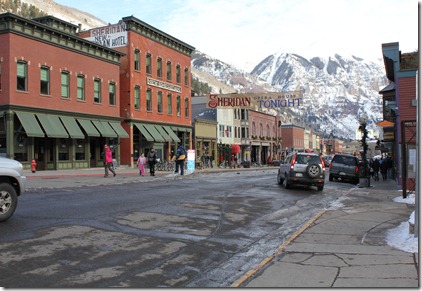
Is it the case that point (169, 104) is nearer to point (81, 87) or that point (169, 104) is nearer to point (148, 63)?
point (148, 63)

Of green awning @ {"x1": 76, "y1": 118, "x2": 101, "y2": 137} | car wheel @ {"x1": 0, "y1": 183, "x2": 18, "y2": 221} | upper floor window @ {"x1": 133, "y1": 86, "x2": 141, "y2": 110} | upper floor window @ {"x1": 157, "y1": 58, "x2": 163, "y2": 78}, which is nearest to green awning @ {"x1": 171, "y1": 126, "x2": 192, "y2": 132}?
upper floor window @ {"x1": 157, "y1": 58, "x2": 163, "y2": 78}

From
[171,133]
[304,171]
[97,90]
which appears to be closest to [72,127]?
[97,90]

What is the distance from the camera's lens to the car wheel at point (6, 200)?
870 centimetres

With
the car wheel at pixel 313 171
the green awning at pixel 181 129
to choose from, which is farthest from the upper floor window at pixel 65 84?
the car wheel at pixel 313 171

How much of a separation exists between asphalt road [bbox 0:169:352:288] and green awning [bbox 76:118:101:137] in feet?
69.7

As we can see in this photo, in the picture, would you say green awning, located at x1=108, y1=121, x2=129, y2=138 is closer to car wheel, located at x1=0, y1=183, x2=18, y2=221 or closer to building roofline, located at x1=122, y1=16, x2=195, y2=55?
building roofline, located at x1=122, y1=16, x2=195, y2=55

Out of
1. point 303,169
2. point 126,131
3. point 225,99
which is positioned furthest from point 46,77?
point 303,169

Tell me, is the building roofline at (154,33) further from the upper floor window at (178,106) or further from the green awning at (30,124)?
the green awning at (30,124)

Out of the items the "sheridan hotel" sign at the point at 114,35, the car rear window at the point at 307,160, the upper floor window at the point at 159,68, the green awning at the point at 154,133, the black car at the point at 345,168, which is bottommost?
the black car at the point at 345,168

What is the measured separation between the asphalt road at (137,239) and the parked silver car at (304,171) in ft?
16.9

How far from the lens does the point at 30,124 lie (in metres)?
29.0

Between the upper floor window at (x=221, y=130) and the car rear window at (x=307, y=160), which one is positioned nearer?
the car rear window at (x=307, y=160)

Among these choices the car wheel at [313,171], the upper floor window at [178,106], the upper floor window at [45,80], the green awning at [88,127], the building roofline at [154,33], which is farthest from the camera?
→ the upper floor window at [178,106]

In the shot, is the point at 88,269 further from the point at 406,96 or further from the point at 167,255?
the point at 406,96
